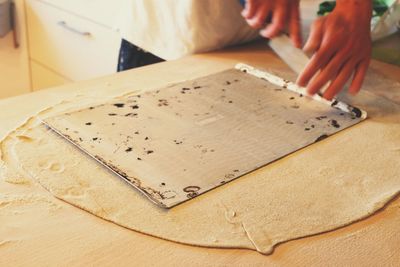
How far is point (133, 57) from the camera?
1.01 meters

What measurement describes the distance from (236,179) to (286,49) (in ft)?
1.05

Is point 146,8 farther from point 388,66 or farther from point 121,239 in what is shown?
point 121,239

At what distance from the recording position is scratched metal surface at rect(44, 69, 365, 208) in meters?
0.48

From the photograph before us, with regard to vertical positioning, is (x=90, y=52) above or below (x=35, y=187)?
below

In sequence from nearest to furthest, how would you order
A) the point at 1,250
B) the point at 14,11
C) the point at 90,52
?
the point at 1,250 → the point at 90,52 → the point at 14,11

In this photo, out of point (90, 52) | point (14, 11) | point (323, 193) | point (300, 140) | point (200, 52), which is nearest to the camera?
point (323, 193)

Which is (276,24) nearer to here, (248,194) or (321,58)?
A: (321,58)

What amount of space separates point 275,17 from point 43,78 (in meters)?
1.20

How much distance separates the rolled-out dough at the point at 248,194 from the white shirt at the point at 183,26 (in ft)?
1.31

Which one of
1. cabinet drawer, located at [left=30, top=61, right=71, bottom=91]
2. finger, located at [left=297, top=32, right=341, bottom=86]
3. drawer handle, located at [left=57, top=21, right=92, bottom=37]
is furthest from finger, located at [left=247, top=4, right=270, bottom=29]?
cabinet drawer, located at [left=30, top=61, right=71, bottom=91]

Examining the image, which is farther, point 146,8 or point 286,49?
point 146,8

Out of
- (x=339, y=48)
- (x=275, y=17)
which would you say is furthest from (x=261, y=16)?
(x=339, y=48)

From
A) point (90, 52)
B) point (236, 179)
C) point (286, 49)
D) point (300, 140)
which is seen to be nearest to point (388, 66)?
point (286, 49)

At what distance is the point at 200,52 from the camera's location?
0.91m
